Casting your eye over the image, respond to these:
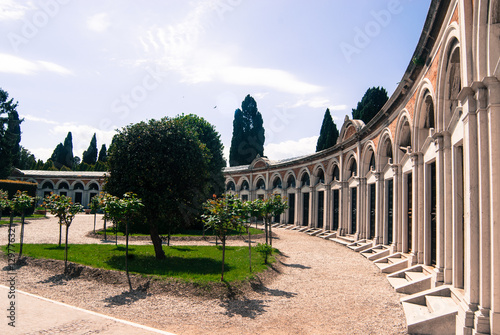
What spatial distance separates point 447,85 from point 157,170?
33.0ft

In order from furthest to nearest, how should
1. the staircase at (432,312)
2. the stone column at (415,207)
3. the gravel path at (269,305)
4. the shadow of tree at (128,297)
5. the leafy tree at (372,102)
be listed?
1. the leafy tree at (372,102)
2. the stone column at (415,207)
3. the shadow of tree at (128,297)
4. the gravel path at (269,305)
5. the staircase at (432,312)

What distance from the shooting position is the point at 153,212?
13055 mm

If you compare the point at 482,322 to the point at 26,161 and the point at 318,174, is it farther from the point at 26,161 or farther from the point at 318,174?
the point at 26,161

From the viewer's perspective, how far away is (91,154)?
244 feet

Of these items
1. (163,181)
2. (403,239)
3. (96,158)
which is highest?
(96,158)

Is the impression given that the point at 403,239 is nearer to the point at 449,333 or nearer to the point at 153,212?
the point at 449,333

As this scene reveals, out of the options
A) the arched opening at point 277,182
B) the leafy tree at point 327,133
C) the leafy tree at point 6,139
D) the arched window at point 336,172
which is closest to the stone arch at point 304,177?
the arched window at point 336,172

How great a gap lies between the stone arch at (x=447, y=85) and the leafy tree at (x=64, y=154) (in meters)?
79.0

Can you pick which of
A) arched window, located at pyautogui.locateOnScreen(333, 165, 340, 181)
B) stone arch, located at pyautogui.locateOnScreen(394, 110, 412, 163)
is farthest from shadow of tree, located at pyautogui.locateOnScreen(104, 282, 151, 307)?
arched window, located at pyautogui.locateOnScreen(333, 165, 340, 181)

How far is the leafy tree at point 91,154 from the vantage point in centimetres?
7397

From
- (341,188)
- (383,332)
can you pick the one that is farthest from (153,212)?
(341,188)

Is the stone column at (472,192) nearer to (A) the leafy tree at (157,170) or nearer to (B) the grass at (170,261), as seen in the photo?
(B) the grass at (170,261)

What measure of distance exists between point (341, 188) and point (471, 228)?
1662 cm

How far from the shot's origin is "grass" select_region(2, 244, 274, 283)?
10461 millimetres
